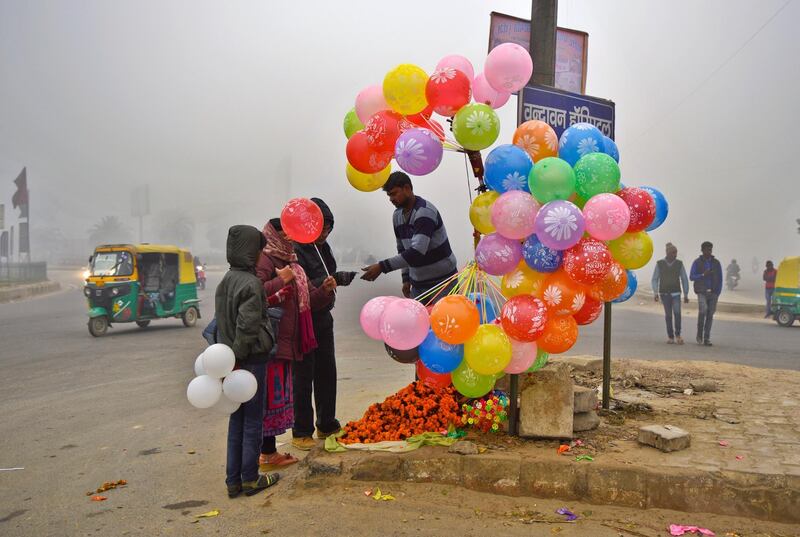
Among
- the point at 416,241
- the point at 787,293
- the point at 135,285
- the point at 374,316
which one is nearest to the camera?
the point at 374,316

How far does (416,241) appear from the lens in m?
4.34

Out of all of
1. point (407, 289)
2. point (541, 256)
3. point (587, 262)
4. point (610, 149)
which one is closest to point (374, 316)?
point (541, 256)

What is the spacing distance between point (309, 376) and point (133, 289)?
9279mm

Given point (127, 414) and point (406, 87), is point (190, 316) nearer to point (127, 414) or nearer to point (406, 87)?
point (127, 414)

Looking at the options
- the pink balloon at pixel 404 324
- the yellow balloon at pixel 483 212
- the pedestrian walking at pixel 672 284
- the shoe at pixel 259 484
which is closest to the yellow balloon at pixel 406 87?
the yellow balloon at pixel 483 212

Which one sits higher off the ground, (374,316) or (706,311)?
(374,316)

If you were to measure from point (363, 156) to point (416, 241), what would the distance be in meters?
0.76

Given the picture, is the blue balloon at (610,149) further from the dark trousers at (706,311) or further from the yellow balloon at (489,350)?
the dark trousers at (706,311)

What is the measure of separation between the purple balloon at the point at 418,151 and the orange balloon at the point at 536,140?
0.60 m

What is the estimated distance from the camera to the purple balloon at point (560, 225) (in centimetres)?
344

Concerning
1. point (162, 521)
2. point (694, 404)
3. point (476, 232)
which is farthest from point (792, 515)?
point (162, 521)

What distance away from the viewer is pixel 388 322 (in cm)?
358

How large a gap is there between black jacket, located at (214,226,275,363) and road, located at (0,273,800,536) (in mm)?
1029

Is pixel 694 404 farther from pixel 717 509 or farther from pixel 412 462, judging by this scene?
pixel 412 462
